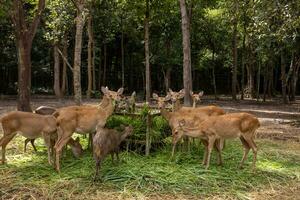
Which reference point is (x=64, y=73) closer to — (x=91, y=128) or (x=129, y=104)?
(x=129, y=104)

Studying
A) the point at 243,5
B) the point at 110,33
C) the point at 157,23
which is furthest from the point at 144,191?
the point at 110,33

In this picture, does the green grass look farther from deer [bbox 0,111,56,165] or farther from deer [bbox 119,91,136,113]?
deer [bbox 119,91,136,113]

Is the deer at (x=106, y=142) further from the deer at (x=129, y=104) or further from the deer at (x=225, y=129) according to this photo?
the deer at (x=129, y=104)

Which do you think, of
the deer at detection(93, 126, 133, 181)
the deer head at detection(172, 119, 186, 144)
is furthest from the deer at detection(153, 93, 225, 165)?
the deer at detection(93, 126, 133, 181)

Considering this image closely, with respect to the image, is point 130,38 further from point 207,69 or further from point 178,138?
point 178,138

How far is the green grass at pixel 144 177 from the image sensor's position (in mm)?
8367

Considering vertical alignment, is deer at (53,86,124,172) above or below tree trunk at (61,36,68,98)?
below

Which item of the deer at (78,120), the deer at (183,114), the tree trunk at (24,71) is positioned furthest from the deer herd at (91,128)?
the tree trunk at (24,71)

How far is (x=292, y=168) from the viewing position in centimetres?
1030

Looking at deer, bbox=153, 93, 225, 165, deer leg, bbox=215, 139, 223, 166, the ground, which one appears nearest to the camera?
the ground

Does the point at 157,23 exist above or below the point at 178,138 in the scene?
above

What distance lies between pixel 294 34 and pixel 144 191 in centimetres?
1416

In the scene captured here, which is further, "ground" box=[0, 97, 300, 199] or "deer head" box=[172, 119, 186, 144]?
"deer head" box=[172, 119, 186, 144]

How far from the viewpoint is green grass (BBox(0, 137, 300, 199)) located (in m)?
8.37
